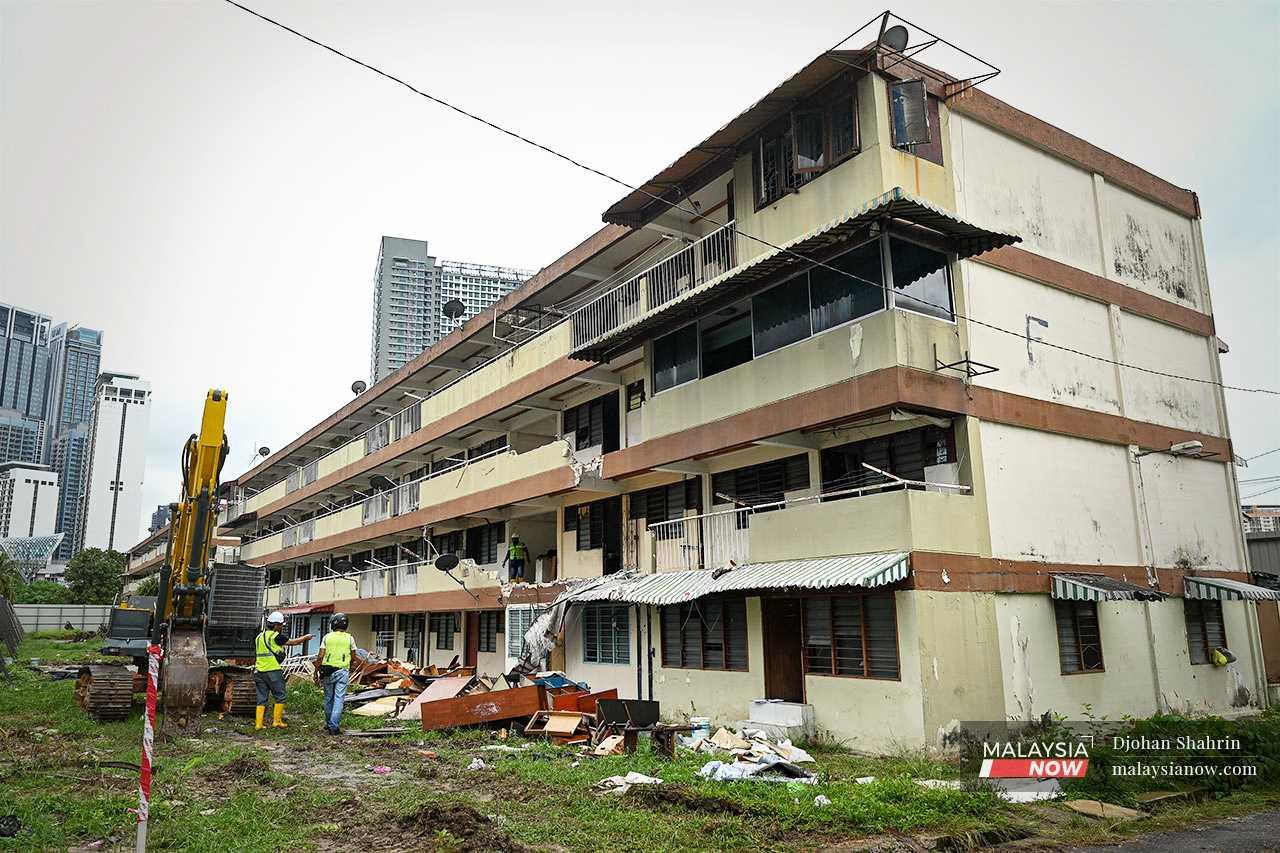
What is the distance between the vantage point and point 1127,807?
1068 cm

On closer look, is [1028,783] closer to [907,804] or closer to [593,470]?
[907,804]

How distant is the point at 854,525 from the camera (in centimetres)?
1487

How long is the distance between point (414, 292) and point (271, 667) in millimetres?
38791

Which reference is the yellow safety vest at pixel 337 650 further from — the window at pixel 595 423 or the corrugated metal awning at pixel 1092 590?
the corrugated metal awning at pixel 1092 590

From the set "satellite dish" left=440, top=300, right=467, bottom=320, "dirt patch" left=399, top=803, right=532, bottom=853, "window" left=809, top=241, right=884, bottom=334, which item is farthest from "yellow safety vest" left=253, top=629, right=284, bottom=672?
"satellite dish" left=440, top=300, right=467, bottom=320

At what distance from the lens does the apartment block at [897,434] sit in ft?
48.5

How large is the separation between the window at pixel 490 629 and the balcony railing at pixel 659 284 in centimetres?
978

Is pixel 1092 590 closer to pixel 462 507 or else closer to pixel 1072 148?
pixel 1072 148

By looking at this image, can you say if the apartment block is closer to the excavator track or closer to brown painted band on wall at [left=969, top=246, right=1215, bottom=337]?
brown painted band on wall at [left=969, top=246, right=1215, bottom=337]

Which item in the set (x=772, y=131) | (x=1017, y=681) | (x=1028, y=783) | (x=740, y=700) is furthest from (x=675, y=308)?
(x=1028, y=783)

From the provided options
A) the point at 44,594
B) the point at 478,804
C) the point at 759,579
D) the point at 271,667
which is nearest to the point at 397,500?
the point at 271,667

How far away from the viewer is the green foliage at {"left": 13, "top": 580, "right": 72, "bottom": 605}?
279 feet

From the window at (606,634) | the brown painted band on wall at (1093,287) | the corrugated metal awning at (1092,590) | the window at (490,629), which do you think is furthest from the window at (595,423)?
the corrugated metal awning at (1092,590)

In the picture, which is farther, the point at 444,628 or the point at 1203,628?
the point at 444,628
